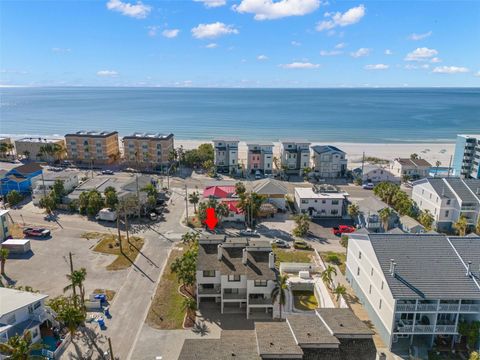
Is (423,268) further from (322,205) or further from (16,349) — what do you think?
(16,349)

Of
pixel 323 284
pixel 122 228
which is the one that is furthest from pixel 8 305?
pixel 323 284

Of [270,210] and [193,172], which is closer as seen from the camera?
[270,210]

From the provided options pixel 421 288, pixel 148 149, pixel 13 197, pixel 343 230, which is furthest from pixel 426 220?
pixel 13 197

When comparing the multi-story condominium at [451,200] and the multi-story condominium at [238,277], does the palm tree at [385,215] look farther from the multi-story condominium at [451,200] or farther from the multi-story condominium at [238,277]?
the multi-story condominium at [238,277]

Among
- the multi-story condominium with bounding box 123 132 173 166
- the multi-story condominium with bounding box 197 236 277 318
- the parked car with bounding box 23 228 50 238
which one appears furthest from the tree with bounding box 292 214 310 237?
the multi-story condominium with bounding box 123 132 173 166

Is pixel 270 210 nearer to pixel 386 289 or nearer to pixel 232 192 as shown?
pixel 232 192

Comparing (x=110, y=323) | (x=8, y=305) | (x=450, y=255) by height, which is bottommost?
(x=110, y=323)

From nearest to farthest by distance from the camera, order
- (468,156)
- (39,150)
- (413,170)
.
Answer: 1. (413,170)
2. (468,156)
3. (39,150)
